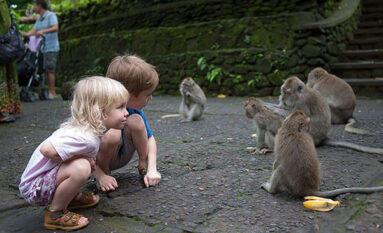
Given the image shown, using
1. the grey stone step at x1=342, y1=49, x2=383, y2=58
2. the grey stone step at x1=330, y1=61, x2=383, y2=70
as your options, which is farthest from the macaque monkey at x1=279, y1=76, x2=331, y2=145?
the grey stone step at x1=342, y1=49, x2=383, y2=58

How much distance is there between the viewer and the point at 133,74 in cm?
245

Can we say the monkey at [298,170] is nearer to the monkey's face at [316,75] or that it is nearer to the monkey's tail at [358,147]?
the monkey's tail at [358,147]

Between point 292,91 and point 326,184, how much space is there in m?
1.66

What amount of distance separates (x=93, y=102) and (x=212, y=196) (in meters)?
0.98

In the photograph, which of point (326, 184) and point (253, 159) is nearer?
point (326, 184)

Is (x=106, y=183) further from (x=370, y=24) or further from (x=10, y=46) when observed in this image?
(x=370, y=24)

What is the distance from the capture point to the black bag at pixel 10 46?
197 inches

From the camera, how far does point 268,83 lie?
833 centimetres

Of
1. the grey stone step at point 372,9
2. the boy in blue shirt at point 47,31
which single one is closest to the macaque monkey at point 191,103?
the boy in blue shirt at point 47,31

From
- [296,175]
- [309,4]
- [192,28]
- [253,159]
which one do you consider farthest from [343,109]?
[192,28]

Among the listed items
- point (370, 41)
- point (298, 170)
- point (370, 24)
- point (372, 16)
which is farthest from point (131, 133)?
point (372, 16)

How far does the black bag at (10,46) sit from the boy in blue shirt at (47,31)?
3.16 meters

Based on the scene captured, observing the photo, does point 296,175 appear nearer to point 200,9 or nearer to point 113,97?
point 113,97

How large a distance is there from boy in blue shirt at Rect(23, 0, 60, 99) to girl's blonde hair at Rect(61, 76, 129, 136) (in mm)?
6938
